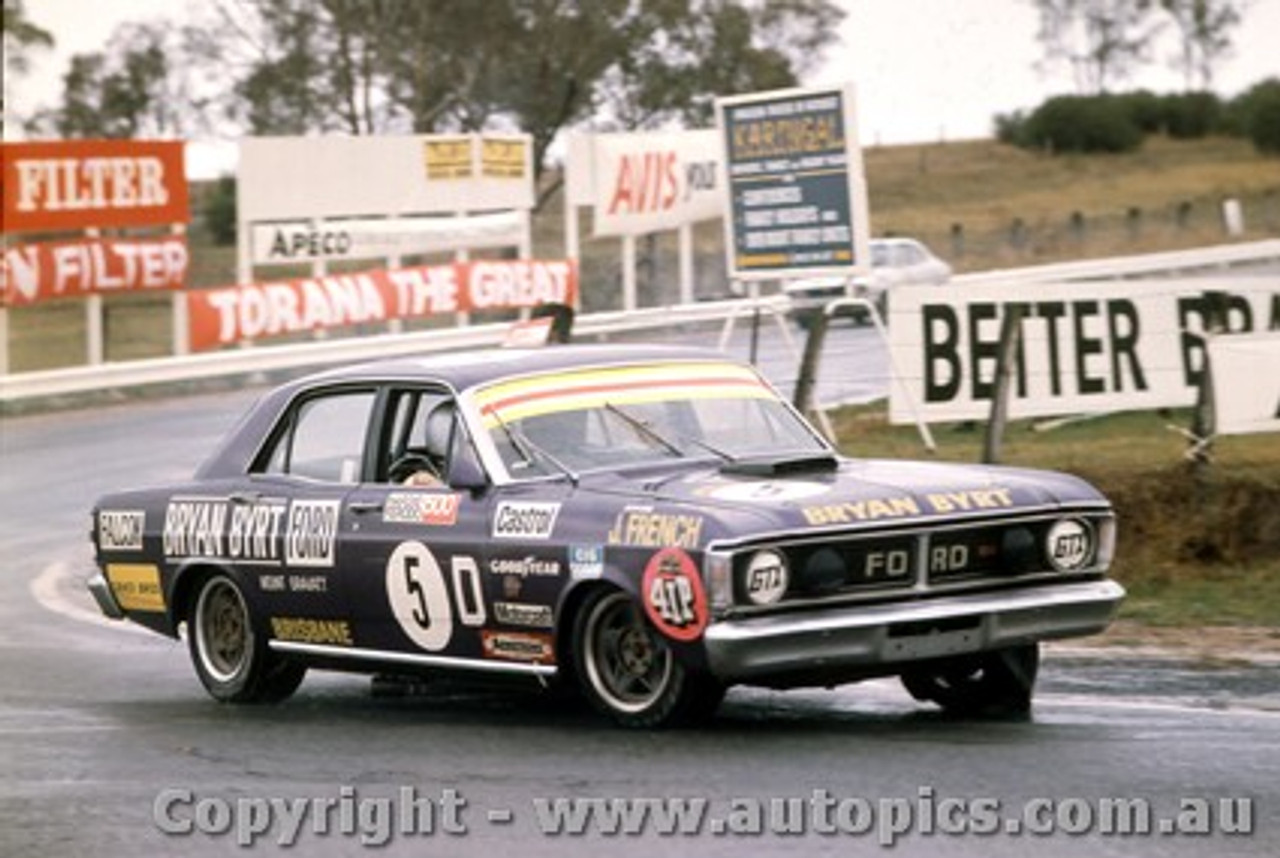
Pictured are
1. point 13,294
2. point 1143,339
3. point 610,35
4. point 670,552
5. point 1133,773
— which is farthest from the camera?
point 610,35

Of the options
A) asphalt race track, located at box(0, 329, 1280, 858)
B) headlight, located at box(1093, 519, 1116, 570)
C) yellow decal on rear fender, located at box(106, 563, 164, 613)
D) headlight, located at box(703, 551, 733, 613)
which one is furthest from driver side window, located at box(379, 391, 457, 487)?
headlight, located at box(1093, 519, 1116, 570)

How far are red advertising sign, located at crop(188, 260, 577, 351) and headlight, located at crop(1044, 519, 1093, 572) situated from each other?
2607cm

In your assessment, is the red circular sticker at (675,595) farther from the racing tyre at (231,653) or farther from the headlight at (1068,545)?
the racing tyre at (231,653)

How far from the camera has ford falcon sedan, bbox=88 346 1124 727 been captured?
9688mm

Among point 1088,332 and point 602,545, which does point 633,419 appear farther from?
point 1088,332

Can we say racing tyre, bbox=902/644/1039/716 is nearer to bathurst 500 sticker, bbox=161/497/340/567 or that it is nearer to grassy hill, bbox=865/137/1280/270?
bathurst 500 sticker, bbox=161/497/340/567

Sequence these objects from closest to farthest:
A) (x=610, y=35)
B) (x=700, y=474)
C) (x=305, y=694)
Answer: (x=700, y=474), (x=305, y=694), (x=610, y=35)

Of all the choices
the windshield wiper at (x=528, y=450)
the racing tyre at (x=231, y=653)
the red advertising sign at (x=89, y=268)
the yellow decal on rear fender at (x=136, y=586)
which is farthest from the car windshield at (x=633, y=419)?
the red advertising sign at (x=89, y=268)

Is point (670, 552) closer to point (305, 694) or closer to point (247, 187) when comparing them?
point (305, 694)

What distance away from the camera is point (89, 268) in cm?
3616

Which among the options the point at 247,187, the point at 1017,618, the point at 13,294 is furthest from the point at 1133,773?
the point at 247,187

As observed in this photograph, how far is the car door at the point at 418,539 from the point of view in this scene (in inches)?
417

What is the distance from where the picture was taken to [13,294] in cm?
3512

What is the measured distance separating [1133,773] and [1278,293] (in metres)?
11.3
